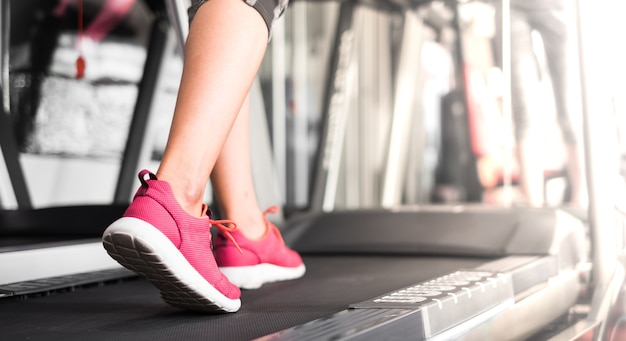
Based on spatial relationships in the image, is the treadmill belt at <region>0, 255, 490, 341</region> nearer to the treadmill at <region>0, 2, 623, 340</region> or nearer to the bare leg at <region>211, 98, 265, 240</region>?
the treadmill at <region>0, 2, 623, 340</region>

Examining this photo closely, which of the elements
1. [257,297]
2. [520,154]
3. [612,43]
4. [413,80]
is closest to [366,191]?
[413,80]

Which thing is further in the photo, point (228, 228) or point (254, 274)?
point (254, 274)

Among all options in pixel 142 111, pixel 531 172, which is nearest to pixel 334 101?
pixel 142 111

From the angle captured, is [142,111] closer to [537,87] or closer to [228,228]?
[537,87]

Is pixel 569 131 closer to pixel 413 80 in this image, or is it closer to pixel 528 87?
pixel 528 87

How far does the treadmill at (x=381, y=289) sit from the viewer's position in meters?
1.13

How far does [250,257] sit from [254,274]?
46 millimetres

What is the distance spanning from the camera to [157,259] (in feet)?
3.37

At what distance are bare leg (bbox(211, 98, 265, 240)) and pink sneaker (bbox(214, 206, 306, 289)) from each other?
0.09 feet

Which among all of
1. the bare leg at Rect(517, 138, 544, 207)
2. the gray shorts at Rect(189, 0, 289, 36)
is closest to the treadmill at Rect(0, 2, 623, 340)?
the gray shorts at Rect(189, 0, 289, 36)

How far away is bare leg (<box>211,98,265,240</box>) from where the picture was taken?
1.47m

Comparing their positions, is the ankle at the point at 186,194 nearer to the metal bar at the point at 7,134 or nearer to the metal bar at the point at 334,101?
the metal bar at the point at 7,134

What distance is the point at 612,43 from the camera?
Result: 2174 millimetres

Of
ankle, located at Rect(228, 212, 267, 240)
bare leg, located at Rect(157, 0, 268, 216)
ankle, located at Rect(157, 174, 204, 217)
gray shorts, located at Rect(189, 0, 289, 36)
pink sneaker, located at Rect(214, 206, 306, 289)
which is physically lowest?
pink sneaker, located at Rect(214, 206, 306, 289)
